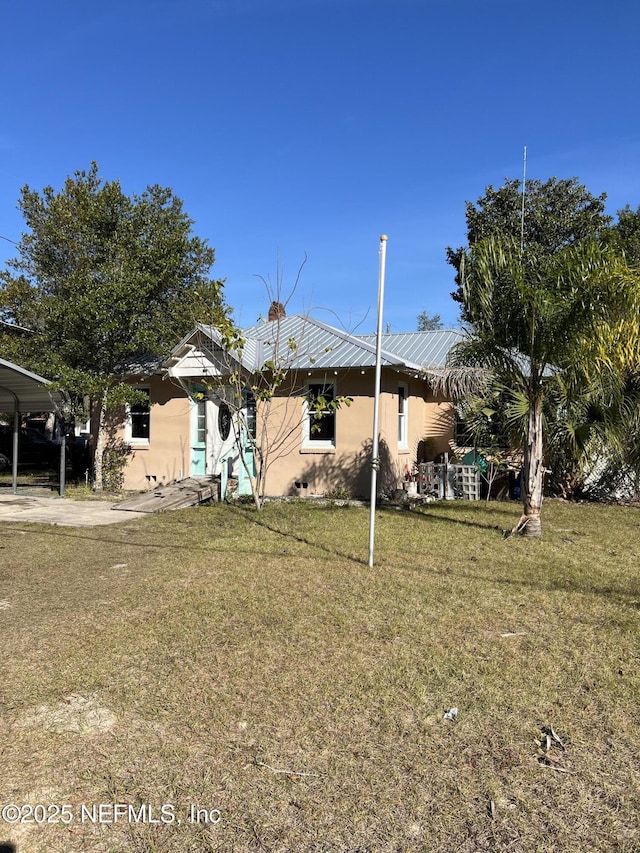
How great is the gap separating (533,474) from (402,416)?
20.7 feet

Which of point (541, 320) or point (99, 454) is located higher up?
point (541, 320)

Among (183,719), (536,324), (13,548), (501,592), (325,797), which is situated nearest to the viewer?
(325,797)

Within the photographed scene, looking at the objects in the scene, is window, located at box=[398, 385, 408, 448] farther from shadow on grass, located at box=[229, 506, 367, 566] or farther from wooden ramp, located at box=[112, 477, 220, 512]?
shadow on grass, located at box=[229, 506, 367, 566]

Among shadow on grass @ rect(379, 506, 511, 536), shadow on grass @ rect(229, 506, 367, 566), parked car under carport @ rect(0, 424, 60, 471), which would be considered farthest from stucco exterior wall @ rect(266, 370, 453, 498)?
parked car under carport @ rect(0, 424, 60, 471)

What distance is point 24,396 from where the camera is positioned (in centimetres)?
1523

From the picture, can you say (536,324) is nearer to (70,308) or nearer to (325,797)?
(325,797)

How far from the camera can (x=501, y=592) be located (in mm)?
6633

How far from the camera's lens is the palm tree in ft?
27.9

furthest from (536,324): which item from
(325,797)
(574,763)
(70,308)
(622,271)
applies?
(70,308)

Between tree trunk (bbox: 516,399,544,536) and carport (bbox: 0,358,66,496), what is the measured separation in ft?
32.9

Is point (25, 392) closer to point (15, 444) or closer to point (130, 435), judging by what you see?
point (15, 444)

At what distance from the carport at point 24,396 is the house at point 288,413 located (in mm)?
2229

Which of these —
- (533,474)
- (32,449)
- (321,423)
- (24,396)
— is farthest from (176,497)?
(32,449)

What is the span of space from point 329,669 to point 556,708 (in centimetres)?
156
